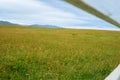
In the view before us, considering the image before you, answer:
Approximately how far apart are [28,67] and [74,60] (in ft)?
3.52

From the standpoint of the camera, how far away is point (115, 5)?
1.20 m

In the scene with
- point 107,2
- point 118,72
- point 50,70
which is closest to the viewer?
point 107,2

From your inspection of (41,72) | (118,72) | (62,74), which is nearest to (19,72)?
(41,72)

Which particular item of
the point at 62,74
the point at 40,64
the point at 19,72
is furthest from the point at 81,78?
the point at 40,64

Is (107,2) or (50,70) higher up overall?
(107,2)

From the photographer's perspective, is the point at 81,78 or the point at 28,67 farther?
the point at 28,67

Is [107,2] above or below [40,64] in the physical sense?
above

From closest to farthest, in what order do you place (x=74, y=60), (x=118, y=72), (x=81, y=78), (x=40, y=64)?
(x=118, y=72), (x=81, y=78), (x=40, y=64), (x=74, y=60)

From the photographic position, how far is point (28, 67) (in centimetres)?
438

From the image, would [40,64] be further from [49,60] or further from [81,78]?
[81,78]

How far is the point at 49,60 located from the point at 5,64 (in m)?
0.85

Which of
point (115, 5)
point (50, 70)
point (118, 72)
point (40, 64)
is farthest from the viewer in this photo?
point (40, 64)

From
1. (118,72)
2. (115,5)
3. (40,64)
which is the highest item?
(115,5)

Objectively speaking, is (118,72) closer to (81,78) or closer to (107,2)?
(107,2)
